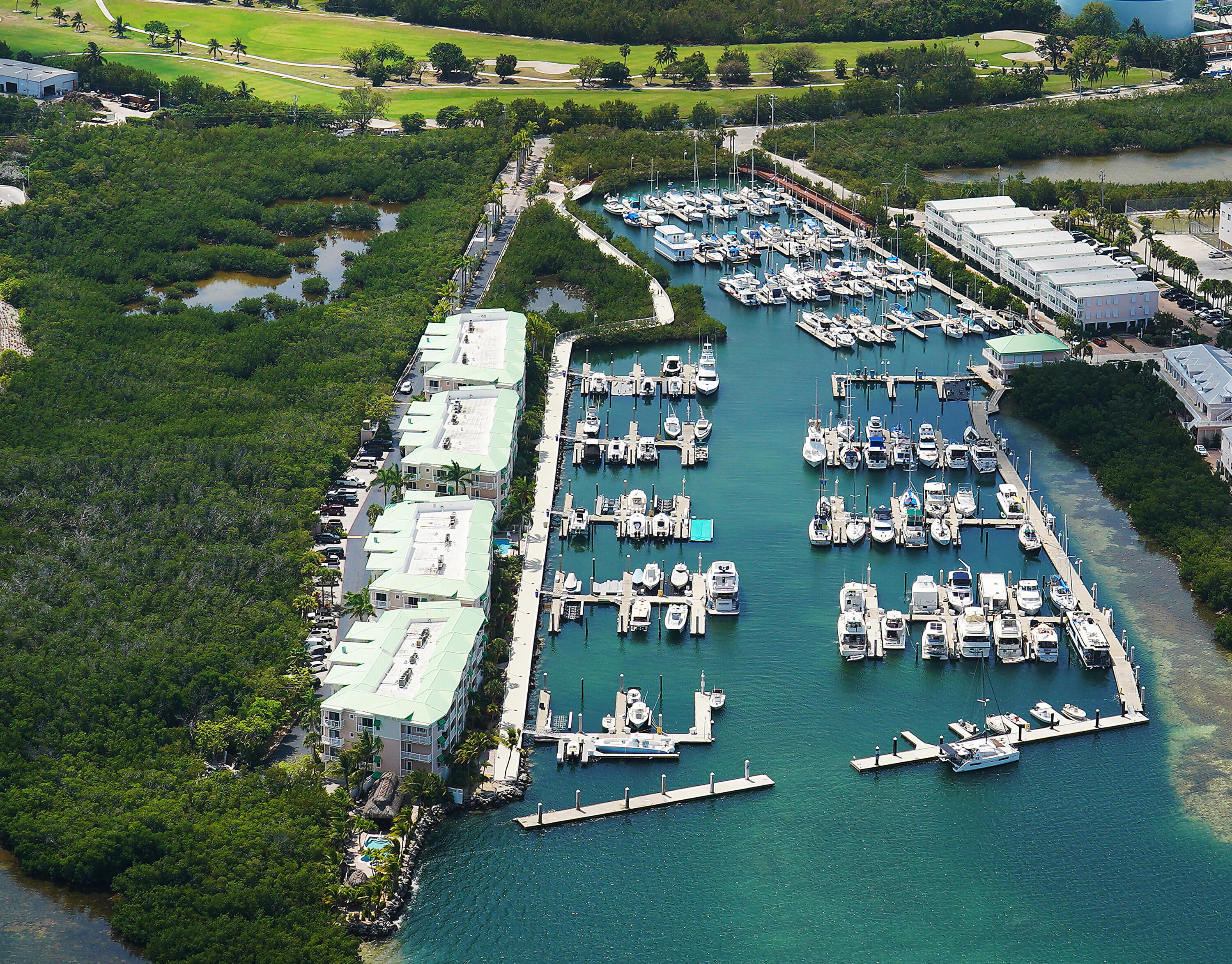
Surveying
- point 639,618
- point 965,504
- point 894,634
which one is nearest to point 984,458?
point 965,504

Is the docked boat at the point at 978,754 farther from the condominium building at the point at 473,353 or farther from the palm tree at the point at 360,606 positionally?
the condominium building at the point at 473,353

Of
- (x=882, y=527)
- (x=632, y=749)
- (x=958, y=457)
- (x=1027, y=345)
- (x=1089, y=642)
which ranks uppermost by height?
(x=1027, y=345)

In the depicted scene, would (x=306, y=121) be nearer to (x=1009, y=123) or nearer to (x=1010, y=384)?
(x=1009, y=123)

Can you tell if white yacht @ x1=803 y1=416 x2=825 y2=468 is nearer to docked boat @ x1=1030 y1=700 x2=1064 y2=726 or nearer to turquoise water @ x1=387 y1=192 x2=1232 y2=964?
turquoise water @ x1=387 y1=192 x2=1232 y2=964

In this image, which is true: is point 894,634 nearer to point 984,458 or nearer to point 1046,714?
point 1046,714

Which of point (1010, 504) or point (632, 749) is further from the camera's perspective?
point (1010, 504)

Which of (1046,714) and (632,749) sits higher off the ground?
(1046,714)
